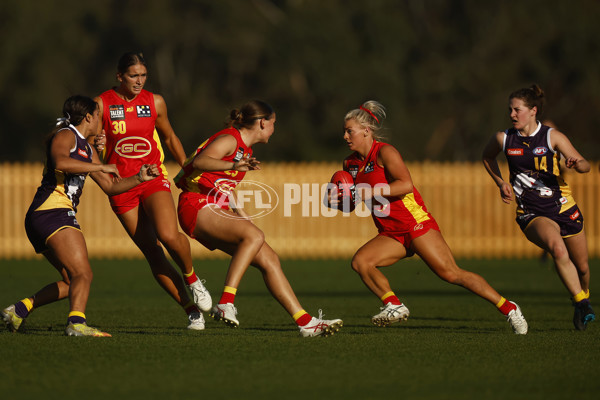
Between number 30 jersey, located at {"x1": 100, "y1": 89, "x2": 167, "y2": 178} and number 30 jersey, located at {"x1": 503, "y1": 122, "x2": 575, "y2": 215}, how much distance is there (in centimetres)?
329

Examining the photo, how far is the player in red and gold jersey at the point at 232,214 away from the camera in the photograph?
757 centimetres

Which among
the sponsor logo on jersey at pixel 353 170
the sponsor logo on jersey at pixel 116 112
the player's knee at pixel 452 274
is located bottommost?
the player's knee at pixel 452 274

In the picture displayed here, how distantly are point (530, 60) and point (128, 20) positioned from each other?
14.6 m

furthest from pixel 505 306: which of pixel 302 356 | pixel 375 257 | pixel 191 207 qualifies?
pixel 191 207

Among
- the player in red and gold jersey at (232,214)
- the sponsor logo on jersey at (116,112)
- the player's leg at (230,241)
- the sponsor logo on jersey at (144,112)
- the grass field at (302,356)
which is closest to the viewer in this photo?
the grass field at (302,356)

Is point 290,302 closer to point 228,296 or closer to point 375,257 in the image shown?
point 228,296

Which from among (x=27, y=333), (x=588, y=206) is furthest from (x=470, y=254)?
(x=27, y=333)

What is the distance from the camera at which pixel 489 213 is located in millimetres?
22031

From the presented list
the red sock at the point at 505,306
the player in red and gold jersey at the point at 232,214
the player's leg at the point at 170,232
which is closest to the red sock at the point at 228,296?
the player in red and gold jersey at the point at 232,214

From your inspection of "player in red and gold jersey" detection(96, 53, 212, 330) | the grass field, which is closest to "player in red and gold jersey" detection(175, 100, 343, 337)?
the grass field

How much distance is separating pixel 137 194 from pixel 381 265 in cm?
229

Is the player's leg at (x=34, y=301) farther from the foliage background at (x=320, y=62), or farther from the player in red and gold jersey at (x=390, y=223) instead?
the foliage background at (x=320, y=62)

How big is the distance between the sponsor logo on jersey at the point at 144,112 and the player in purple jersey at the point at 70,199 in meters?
0.62

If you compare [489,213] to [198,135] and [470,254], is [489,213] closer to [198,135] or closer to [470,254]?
[470,254]
